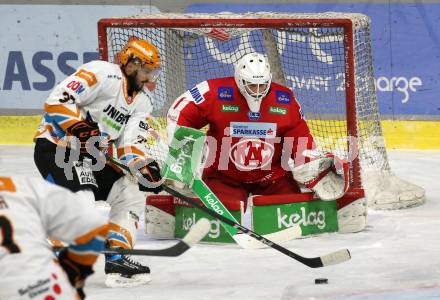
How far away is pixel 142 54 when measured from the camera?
568cm

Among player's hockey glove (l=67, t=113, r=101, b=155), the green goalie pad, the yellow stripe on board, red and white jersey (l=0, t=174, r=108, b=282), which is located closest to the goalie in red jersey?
the green goalie pad

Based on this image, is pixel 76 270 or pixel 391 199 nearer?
pixel 76 270

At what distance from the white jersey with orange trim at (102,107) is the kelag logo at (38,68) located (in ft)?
12.2

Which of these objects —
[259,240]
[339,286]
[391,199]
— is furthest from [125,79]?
[391,199]

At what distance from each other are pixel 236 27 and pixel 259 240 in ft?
5.68

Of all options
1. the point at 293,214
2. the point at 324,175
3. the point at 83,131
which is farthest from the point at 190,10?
the point at 83,131

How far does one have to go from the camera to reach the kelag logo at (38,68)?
9609 mm

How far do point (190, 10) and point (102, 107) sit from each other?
3.94m

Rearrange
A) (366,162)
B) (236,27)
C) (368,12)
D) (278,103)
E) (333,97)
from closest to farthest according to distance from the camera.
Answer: (278,103), (236,27), (366,162), (333,97), (368,12)

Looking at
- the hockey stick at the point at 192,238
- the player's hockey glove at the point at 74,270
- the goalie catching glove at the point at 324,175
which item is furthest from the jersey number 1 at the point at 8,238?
the goalie catching glove at the point at 324,175

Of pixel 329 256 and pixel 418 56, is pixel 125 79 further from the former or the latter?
pixel 418 56

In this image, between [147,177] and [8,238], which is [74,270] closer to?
[8,238]

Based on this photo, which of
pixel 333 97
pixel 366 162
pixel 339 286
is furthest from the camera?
pixel 333 97

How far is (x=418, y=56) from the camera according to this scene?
930 cm
